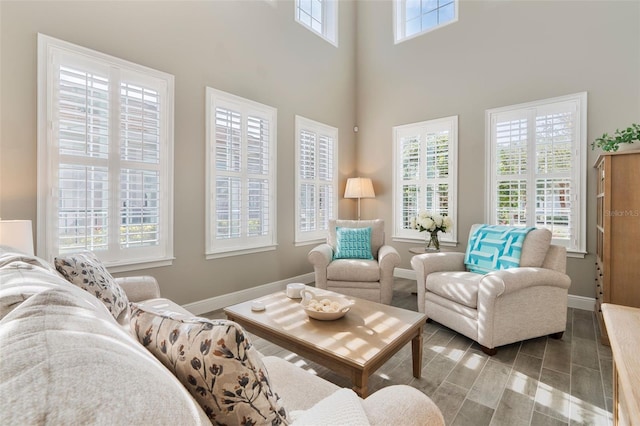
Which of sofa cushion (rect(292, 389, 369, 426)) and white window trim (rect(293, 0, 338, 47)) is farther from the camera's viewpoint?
white window trim (rect(293, 0, 338, 47))

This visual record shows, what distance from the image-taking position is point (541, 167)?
3.54 metres

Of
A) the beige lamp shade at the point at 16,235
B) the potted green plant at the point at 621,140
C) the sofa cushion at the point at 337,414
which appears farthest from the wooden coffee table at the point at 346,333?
the potted green plant at the point at 621,140

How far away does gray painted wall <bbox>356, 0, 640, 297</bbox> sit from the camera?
3.14 meters

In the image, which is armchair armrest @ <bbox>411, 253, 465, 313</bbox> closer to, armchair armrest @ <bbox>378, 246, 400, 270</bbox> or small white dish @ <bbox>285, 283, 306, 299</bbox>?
Result: armchair armrest @ <bbox>378, 246, 400, 270</bbox>

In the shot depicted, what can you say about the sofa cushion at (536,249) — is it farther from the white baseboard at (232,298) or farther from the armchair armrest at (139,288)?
the armchair armrest at (139,288)

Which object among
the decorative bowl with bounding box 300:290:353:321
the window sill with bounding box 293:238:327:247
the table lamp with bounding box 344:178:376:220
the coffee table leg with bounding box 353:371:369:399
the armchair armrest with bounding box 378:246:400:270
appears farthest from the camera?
the table lamp with bounding box 344:178:376:220

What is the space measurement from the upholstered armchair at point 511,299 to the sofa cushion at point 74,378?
237cm

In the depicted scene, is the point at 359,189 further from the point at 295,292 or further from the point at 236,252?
the point at 295,292

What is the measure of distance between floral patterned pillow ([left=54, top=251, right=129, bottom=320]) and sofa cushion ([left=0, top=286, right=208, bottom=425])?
1295mm

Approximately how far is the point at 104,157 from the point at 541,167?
4.50 meters

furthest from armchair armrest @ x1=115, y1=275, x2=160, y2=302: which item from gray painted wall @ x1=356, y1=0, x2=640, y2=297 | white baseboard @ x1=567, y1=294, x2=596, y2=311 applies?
white baseboard @ x1=567, y1=294, x2=596, y2=311

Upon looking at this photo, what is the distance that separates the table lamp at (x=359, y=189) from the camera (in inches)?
183

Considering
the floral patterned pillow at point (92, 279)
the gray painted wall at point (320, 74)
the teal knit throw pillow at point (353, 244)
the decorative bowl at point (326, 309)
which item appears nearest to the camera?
the floral patterned pillow at point (92, 279)

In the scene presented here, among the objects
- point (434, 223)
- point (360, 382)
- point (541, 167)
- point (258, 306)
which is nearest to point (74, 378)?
point (360, 382)
